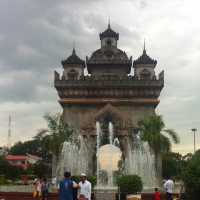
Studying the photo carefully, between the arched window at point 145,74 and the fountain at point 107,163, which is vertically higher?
the arched window at point 145,74

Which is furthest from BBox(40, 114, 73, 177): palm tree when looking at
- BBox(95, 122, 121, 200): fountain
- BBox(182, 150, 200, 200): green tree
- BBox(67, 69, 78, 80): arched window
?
BBox(182, 150, 200, 200): green tree

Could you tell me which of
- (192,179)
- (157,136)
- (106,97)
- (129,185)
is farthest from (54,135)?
(192,179)

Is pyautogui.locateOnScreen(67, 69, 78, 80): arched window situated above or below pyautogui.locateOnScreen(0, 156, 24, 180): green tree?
above

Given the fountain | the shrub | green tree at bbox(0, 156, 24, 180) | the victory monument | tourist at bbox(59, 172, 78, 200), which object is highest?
the victory monument

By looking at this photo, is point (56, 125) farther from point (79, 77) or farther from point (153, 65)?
point (153, 65)

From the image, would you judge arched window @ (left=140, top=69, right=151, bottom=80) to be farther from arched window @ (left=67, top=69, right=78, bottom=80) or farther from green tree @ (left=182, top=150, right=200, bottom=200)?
green tree @ (left=182, top=150, right=200, bottom=200)

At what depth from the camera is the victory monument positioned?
64125mm

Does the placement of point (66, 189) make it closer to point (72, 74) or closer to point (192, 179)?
point (192, 179)

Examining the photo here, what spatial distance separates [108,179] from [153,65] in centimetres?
3696

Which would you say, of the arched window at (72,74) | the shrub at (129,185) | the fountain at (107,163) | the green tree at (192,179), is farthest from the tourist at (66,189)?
the arched window at (72,74)

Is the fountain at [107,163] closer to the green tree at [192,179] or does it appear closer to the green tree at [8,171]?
the green tree at [192,179]

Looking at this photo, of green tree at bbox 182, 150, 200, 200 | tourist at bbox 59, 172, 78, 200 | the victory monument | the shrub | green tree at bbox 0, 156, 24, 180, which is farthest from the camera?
green tree at bbox 0, 156, 24, 180

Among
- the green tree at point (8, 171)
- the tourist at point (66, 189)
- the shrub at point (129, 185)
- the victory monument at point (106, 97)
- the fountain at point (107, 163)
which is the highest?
the victory monument at point (106, 97)

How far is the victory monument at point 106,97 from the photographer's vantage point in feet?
210
